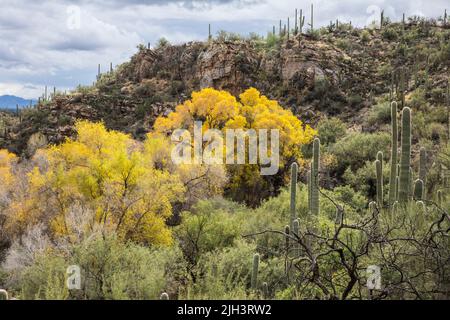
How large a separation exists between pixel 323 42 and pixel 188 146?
82.1ft

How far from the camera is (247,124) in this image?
95.3ft

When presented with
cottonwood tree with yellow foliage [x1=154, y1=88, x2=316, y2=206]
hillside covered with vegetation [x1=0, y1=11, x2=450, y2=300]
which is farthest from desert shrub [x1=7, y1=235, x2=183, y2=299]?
cottonwood tree with yellow foliage [x1=154, y1=88, x2=316, y2=206]

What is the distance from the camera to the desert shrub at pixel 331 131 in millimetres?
32844

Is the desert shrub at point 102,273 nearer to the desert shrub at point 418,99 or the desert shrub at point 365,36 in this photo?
the desert shrub at point 418,99

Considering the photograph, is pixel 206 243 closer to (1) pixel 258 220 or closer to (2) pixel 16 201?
(1) pixel 258 220

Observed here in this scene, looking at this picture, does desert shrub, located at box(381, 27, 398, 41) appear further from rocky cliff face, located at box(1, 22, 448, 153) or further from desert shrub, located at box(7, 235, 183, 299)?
desert shrub, located at box(7, 235, 183, 299)

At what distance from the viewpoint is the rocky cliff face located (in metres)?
41.4

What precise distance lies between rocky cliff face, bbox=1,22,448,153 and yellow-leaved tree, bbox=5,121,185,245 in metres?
21.3

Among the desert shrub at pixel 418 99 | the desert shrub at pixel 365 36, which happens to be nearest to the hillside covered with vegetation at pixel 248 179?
the desert shrub at pixel 418 99

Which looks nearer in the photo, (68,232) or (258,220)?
(68,232)

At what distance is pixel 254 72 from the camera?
150 feet

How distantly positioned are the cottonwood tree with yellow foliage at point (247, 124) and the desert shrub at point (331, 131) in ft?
Result: 9.49

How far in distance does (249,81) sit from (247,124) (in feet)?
54.8
